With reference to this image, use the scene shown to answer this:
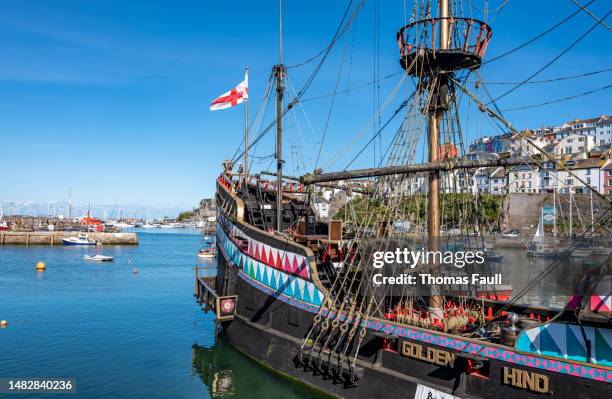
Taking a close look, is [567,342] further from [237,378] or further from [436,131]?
[237,378]

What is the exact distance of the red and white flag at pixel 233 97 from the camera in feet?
76.7

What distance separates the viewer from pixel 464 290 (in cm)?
1569

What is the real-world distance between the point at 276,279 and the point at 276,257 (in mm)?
763

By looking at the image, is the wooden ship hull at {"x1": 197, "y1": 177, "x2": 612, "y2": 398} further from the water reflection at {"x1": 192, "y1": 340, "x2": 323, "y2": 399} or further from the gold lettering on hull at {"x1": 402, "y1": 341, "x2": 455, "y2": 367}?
the water reflection at {"x1": 192, "y1": 340, "x2": 323, "y2": 399}

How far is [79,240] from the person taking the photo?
92.9 metres

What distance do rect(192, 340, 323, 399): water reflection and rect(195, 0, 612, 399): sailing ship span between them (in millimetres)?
529

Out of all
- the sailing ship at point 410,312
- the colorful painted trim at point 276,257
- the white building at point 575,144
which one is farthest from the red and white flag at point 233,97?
the white building at point 575,144

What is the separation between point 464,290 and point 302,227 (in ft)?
23.3

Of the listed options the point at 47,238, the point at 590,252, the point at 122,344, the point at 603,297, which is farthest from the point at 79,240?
the point at 603,297

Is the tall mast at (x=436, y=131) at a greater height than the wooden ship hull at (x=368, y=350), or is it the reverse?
the tall mast at (x=436, y=131)

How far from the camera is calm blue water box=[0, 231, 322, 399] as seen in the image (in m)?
17.4

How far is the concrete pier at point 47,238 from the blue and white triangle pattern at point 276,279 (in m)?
84.6

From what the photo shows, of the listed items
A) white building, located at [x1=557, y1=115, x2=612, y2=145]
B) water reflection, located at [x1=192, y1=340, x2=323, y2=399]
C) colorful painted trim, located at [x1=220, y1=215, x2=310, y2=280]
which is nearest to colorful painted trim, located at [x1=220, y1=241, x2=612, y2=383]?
colorful painted trim, located at [x1=220, y1=215, x2=310, y2=280]

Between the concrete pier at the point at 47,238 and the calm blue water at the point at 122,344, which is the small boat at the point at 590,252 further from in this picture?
the concrete pier at the point at 47,238
